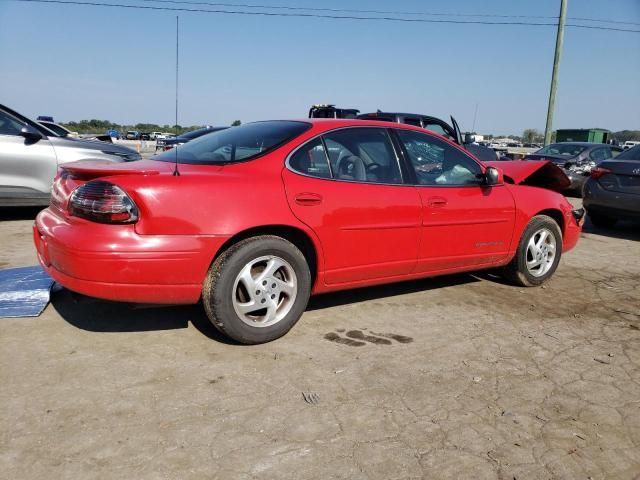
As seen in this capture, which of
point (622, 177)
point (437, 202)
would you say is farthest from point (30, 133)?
point (622, 177)

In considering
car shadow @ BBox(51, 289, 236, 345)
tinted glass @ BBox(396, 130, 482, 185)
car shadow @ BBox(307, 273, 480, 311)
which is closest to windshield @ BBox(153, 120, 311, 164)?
tinted glass @ BBox(396, 130, 482, 185)

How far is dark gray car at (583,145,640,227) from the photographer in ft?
24.8

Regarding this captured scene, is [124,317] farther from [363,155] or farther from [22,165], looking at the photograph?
[22,165]

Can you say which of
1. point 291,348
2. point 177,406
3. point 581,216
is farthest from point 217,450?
point 581,216

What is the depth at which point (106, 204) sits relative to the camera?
2.96m

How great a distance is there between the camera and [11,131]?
6906 millimetres

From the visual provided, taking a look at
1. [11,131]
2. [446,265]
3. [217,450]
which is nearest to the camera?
[217,450]

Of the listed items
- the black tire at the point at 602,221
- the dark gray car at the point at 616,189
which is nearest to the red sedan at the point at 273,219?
the dark gray car at the point at 616,189

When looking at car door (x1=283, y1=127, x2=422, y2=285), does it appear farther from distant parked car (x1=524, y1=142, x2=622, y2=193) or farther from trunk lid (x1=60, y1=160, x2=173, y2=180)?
distant parked car (x1=524, y1=142, x2=622, y2=193)

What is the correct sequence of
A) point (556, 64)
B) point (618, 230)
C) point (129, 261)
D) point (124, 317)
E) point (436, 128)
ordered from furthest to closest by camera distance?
point (556, 64)
point (436, 128)
point (618, 230)
point (124, 317)
point (129, 261)

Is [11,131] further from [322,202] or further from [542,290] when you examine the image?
[542,290]

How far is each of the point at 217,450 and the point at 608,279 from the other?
465 centimetres

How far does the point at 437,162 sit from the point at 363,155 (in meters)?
0.78

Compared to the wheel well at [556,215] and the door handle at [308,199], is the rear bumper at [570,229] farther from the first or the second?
the door handle at [308,199]
